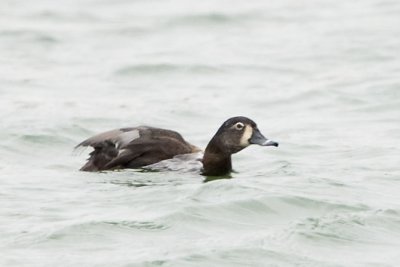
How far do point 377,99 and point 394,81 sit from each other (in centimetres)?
99

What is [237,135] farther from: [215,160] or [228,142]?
[215,160]

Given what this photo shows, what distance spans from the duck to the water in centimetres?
16

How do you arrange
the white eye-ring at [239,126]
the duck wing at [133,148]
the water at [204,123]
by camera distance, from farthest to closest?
the duck wing at [133,148] < the white eye-ring at [239,126] < the water at [204,123]

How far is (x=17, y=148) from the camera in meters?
13.9

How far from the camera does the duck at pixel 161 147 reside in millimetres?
12062

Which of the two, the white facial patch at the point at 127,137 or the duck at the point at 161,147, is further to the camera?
the white facial patch at the point at 127,137

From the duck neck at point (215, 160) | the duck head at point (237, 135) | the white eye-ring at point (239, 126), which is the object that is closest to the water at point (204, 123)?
the duck neck at point (215, 160)

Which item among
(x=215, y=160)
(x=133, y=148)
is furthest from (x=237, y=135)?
(x=133, y=148)

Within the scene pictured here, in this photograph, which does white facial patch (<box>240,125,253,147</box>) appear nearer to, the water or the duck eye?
the duck eye

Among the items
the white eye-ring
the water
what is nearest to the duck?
the white eye-ring

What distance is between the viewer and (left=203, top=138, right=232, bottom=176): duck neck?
A: 12.2m

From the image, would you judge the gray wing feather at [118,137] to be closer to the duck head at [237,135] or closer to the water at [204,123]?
the water at [204,123]

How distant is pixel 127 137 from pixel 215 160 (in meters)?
0.75

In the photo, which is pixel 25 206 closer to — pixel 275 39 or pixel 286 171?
pixel 286 171
